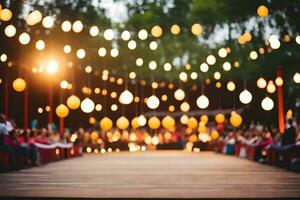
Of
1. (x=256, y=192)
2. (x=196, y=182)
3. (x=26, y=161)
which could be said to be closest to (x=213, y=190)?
(x=256, y=192)

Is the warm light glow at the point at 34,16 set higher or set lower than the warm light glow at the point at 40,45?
higher

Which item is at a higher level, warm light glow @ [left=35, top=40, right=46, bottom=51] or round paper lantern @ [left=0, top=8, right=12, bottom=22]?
round paper lantern @ [left=0, top=8, right=12, bottom=22]

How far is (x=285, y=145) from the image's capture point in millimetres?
12570

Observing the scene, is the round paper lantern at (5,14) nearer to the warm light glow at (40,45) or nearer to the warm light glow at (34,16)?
the warm light glow at (34,16)

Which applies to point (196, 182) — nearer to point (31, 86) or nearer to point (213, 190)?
point (213, 190)

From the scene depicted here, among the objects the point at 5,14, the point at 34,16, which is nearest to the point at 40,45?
the point at 34,16

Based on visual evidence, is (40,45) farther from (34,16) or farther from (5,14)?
(5,14)

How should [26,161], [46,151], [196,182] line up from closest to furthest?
[196,182] < [26,161] < [46,151]

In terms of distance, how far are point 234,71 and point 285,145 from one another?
545 inches

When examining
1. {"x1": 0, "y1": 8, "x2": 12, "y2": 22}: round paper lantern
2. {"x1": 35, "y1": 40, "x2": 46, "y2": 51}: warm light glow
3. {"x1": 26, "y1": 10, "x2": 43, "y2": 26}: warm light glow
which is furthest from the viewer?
{"x1": 35, "y1": 40, "x2": 46, "y2": 51}: warm light glow

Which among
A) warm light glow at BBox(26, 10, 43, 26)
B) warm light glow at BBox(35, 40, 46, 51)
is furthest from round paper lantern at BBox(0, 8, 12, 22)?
warm light glow at BBox(35, 40, 46, 51)

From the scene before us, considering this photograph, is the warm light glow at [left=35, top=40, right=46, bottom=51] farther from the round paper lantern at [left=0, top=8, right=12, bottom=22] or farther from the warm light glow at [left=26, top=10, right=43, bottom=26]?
the round paper lantern at [left=0, top=8, right=12, bottom=22]

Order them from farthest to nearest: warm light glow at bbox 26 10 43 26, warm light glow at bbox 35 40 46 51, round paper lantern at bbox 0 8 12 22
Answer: warm light glow at bbox 35 40 46 51 → warm light glow at bbox 26 10 43 26 → round paper lantern at bbox 0 8 12 22

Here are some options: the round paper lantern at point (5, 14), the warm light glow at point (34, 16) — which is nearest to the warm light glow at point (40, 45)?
the warm light glow at point (34, 16)
